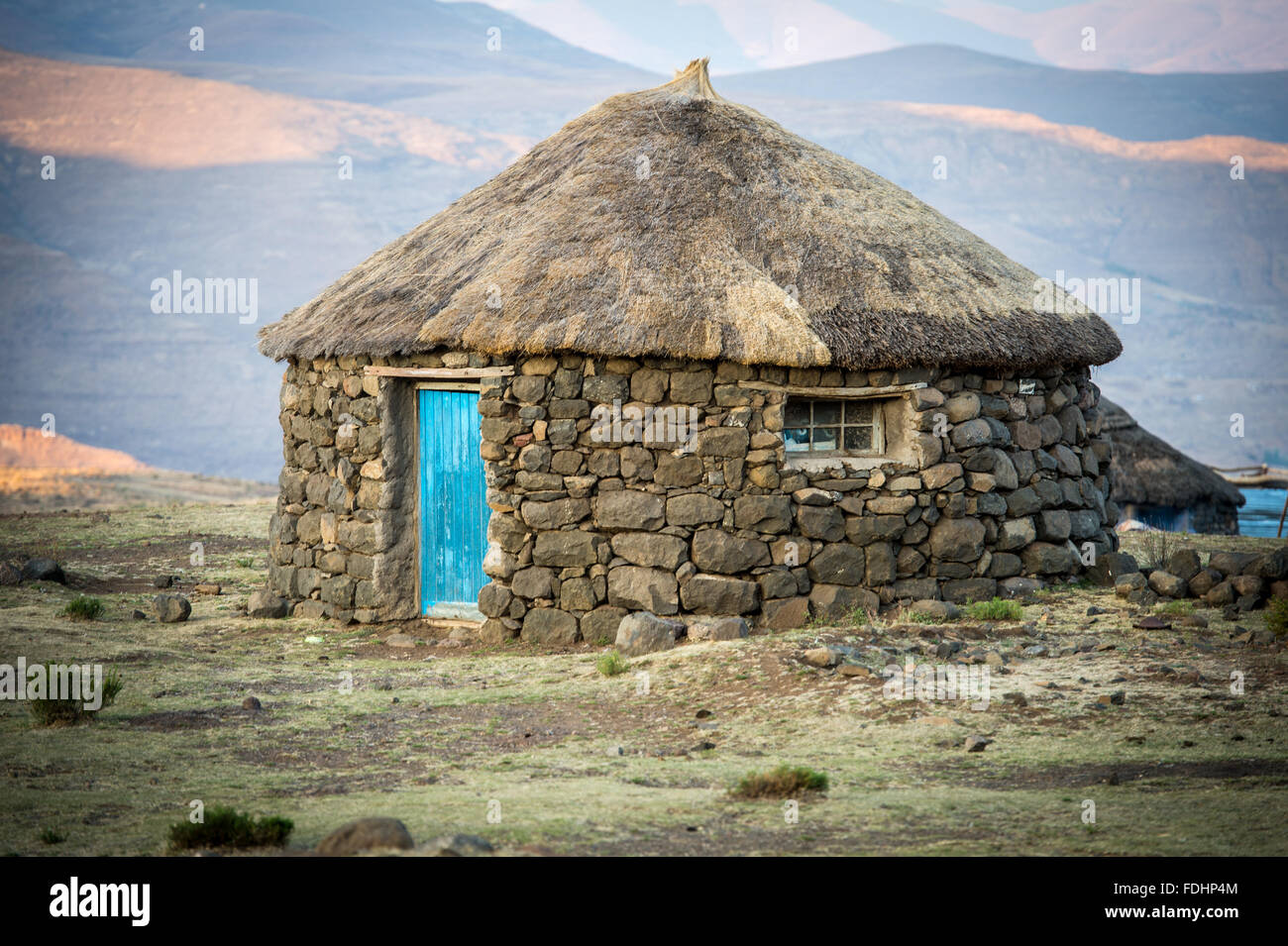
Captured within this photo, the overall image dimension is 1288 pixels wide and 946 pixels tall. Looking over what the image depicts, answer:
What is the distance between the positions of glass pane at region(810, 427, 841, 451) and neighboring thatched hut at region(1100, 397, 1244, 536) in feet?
40.6

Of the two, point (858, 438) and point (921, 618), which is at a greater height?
point (858, 438)

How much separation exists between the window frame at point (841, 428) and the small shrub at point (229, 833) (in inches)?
241

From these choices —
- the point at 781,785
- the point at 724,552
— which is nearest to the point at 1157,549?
the point at 724,552

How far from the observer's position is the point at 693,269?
33.7 feet

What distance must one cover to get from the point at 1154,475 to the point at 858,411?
12939 mm

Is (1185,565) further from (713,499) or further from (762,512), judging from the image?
(713,499)

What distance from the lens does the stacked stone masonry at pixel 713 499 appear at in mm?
9852

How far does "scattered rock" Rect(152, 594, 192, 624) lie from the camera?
452 inches

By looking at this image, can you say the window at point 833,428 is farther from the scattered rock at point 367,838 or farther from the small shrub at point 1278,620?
Answer: the scattered rock at point 367,838

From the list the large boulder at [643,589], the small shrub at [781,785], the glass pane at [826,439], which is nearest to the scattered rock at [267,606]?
the large boulder at [643,589]

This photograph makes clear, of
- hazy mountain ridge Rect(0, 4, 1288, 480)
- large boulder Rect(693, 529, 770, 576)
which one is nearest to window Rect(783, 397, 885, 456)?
large boulder Rect(693, 529, 770, 576)

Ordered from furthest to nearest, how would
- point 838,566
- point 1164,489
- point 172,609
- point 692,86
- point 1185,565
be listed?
point 1164,489 → point 692,86 → point 172,609 → point 1185,565 → point 838,566

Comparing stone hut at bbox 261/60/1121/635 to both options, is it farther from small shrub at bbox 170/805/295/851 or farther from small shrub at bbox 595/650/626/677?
small shrub at bbox 170/805/295/851
